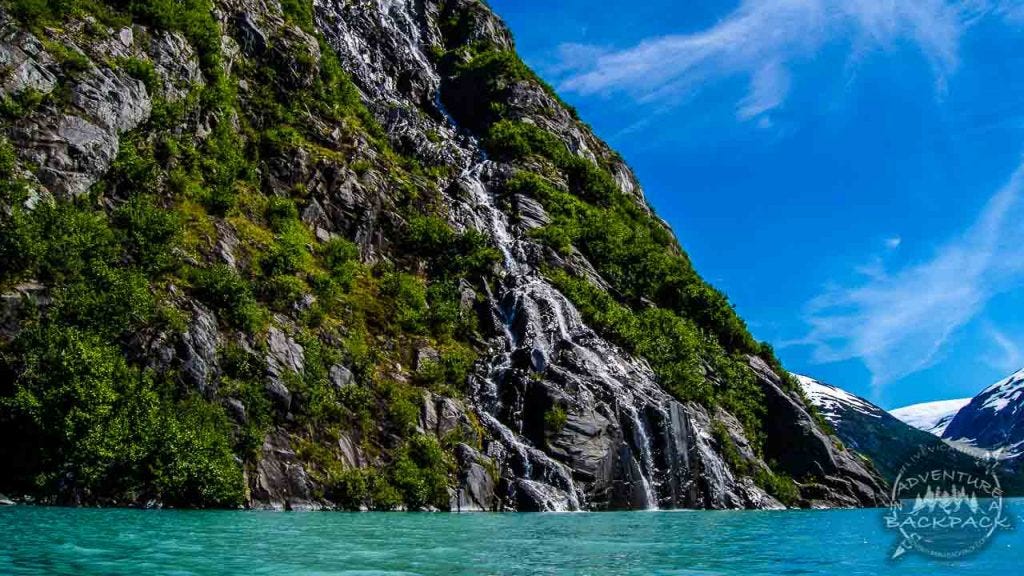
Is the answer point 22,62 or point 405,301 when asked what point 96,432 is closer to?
point 22,62

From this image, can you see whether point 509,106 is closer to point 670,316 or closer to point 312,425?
point 670,316

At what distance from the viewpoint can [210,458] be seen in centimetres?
3098

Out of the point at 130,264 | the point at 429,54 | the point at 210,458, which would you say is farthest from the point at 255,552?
the point at 429,54

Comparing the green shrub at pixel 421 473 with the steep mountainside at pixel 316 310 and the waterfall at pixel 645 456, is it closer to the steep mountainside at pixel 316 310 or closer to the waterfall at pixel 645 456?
the steep mountainside at pixel 316 310

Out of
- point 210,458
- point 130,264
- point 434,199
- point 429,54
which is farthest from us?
point 429,54

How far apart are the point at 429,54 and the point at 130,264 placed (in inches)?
2995

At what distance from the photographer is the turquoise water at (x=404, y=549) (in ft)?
44.0

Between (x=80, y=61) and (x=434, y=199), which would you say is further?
(x=434, y=199)

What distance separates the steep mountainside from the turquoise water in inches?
285

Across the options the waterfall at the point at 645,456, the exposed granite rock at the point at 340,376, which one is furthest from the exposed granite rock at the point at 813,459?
the exposed granite rock at the point at 340,376

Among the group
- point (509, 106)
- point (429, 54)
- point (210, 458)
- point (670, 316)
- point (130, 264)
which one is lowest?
point (210, 458)

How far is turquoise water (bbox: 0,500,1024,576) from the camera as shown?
44.0 ft

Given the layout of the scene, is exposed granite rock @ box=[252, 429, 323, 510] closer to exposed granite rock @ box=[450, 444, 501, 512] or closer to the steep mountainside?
the steep mountainside

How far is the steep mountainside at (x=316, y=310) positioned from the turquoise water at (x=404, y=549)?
23.7ft
